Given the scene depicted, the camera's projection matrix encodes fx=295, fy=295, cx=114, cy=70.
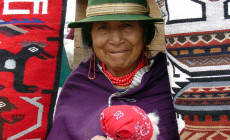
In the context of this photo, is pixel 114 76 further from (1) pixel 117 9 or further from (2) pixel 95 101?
(1) pixel 117 9

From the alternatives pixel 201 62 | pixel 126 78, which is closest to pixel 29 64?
pixel 126 78

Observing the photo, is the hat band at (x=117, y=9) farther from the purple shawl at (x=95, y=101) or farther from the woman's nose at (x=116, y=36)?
the purple shawl at (x=95, y=101)

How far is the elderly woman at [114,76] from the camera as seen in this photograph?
1494 mm

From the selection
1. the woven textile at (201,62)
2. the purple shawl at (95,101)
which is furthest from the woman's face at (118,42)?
the woven textile at (201,62)

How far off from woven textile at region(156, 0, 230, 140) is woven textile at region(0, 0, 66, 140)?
619 mm

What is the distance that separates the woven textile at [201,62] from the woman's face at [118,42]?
425 mm

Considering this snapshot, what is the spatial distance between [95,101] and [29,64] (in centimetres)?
42

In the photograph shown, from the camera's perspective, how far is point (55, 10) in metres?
1.49

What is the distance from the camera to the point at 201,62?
3.63 ft

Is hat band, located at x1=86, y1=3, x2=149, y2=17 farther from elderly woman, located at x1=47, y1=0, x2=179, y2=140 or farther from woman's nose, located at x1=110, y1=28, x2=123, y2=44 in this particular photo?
woman's nose, located at x1=110, y1=28, x2=123, y2=44

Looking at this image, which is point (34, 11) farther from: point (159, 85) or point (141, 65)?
point (159, 85)

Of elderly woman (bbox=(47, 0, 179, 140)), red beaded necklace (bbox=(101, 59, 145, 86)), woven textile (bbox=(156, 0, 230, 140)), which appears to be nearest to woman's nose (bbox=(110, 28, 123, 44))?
elderly woman (bbox=(47, 0, 179, 140))

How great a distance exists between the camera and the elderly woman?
1.49m

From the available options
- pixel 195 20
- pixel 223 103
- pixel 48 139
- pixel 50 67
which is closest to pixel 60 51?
pixel 50 67
